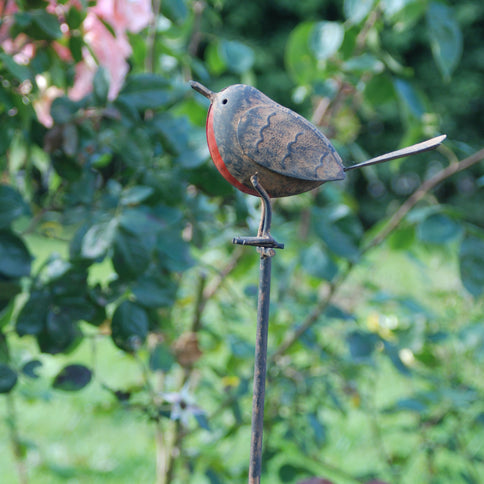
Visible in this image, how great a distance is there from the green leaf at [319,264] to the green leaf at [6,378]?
48 cm

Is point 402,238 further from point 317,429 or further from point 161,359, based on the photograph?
point 161,359

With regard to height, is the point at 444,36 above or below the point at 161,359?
above

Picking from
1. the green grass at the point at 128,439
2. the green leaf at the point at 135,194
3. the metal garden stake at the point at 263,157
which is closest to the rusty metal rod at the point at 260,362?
the metal garden stake at the point at 263,157

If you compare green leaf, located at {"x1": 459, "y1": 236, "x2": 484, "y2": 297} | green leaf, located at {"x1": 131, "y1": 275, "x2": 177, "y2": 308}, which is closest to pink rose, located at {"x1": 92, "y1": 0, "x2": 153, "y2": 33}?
green leaf, located at {"x1": 131, "y1": 275, "x2": 177, "y2": 308}

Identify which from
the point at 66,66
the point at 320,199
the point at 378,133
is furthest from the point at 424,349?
the point at 378,133

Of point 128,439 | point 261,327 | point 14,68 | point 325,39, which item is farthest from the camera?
point 128,439

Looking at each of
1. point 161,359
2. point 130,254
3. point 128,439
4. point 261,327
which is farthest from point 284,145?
point 128,439

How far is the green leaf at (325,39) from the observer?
99 cm

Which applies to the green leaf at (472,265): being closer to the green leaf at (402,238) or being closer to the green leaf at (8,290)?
the green leaf at (402,238)

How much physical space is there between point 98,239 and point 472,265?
0.56 meters

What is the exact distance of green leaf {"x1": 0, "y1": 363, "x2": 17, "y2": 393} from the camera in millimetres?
684

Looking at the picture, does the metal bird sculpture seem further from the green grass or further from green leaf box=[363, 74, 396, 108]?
the green grass

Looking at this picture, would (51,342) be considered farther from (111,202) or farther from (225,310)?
(225,310)

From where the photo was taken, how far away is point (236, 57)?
3.62 feet
